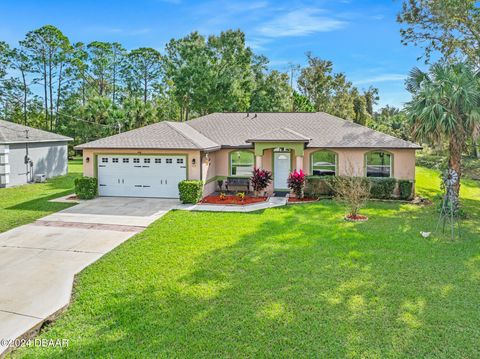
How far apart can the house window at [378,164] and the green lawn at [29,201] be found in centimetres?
1440

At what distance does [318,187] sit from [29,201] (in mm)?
13671

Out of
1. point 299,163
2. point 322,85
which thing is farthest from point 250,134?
point 322,85

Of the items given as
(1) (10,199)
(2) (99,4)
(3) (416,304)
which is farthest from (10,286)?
(2) (99,4)

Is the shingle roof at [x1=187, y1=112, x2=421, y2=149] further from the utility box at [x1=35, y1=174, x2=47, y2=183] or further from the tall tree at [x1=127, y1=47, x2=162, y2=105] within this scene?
the tall tree at [x1=127, y1=47, x2=162, y2=105]

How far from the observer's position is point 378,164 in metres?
18.2

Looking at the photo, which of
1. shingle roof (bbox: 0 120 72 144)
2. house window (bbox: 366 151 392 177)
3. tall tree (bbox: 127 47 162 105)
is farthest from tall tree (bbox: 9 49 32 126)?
house window (bbox: 366 151 392 177)

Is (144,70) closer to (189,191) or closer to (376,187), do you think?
(189,191)

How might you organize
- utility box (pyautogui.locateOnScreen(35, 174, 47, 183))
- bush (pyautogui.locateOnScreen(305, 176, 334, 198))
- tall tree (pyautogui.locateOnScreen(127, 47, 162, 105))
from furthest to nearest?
tall tree (pyautogui.locateOnScreen(127, 47, 162, 105)) < utility box (pyautogui.locateOnScreen(35, 174, 47, 183)) < bush (pyautogui.locateOnScreen(305, 176, 334, 198))

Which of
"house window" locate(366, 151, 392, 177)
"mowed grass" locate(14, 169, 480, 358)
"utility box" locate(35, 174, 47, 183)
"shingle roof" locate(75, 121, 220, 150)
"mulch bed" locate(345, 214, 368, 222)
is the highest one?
"shingle roof" locate(75, 121, 220, 150)

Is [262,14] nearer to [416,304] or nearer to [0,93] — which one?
[416,304]

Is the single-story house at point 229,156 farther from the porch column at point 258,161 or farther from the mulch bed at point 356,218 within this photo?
the mulch bed at point 356,218

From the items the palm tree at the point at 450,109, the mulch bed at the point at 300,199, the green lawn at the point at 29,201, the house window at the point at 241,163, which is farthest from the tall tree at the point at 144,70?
the palm tree at the point at 450,109

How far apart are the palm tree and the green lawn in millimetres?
A: 15071

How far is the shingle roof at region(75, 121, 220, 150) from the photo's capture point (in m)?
16.9
